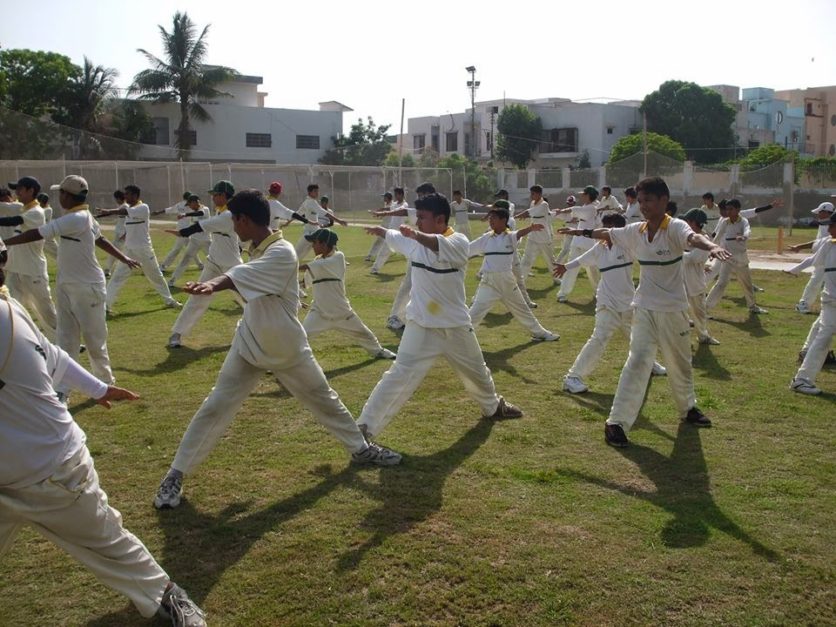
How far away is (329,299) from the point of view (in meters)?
9.55

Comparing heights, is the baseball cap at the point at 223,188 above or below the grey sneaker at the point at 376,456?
above

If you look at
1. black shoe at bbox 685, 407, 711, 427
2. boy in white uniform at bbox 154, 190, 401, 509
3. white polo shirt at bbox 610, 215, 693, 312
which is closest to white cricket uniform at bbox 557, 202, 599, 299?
black shoe at bbox 685, 407, 711, 427

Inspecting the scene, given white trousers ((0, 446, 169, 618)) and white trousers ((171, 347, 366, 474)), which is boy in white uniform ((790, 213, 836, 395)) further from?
white trousers ((0, 446, 169, 618))

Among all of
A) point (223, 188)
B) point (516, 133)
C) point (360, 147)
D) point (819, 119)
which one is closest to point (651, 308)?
point (223, 188)

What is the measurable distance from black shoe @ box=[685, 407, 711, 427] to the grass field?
0.47 feet

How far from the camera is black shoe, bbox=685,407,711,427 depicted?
7293 millimetres

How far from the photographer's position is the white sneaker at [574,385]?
852 centimetres

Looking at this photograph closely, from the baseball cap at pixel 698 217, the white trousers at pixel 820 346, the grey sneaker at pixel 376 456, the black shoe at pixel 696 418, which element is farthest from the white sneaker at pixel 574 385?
the baseball cap at pixel 698 217

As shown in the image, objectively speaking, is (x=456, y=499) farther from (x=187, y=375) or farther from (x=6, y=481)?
(x=187, y=375)

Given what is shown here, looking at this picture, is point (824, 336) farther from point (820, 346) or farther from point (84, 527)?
point (84, 527)

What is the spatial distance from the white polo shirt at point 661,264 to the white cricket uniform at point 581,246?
17.9 feet

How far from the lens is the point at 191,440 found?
217 inches

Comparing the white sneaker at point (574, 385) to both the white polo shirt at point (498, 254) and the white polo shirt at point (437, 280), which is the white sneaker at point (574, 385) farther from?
the white polo shirt at point (498, 254)

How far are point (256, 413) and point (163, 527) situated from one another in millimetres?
2590
